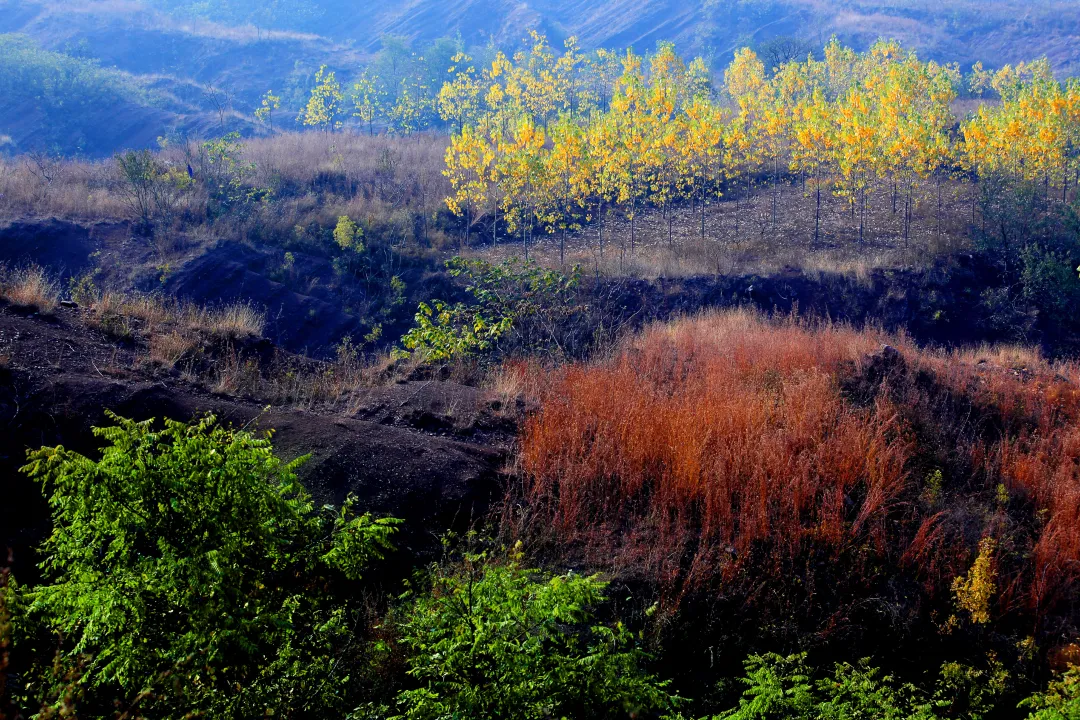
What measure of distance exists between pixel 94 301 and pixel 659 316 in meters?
10.8

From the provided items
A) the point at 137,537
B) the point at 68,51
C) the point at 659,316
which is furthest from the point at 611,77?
the point at 137,537

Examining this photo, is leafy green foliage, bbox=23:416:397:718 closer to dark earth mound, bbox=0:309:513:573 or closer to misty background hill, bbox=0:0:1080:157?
dark earth mound, bbox=0:309:513:573

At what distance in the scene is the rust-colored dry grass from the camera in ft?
17.3

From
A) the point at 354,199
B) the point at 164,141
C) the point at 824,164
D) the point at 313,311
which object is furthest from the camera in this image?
the point at 164,141

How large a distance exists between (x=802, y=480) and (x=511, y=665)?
12.4ft

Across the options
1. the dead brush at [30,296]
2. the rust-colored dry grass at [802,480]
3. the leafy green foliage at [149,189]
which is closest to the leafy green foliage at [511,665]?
the rust-colored dry grass at [802,480]

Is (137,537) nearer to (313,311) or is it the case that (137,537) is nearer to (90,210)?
(313,311)

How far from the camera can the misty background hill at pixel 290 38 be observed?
3634 centimetres

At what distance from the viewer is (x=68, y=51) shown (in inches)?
1772

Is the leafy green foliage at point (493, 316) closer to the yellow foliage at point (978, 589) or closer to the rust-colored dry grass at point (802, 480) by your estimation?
the rust-colored dry grass at point (802, 480)

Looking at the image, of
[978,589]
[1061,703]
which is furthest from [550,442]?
[1061,703]

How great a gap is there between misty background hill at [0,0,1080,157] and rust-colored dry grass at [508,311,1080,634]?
3350 centimetres

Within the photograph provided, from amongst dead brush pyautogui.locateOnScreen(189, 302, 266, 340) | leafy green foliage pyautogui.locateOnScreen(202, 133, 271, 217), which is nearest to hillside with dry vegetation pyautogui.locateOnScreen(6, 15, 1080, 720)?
leafy green foliage pyautogui.locateOnScreen(202, 133, 271, 217)

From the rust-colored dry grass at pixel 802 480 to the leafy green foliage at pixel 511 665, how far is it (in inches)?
77.3
